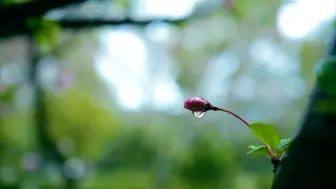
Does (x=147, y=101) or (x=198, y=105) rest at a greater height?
(x=198, y=105)

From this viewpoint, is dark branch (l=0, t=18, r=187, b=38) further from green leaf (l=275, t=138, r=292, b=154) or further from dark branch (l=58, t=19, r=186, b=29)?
green leaf (l=275, t=138, r=292, b=154)

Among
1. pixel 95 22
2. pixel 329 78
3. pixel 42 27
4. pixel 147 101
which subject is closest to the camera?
pixel 329 78

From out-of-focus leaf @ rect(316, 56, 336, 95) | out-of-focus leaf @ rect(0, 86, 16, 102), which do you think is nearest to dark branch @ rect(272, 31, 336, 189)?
out-of-focus leaf @ rect(316, 56, 336, 95)

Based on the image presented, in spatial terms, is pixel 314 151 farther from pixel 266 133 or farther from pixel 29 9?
Answer: pixel 29 9

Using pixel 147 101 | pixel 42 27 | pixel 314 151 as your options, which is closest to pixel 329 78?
pixel 314 151

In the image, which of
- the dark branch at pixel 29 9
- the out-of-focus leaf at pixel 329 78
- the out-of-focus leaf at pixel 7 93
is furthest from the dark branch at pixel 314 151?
the out-of-focus leaf at pixel 7 93

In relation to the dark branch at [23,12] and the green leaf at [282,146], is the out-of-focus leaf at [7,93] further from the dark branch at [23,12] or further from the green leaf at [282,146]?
the green leaf at [282,146]

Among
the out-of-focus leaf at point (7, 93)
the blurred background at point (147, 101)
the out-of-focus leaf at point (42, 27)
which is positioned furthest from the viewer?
the out-of-focus leaf at point (7, 93)
